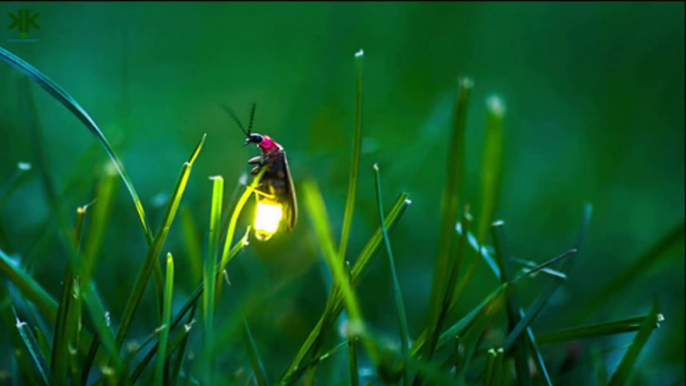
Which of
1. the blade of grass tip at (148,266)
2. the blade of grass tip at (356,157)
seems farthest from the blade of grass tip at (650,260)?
the blade of grass tip at (148,266)

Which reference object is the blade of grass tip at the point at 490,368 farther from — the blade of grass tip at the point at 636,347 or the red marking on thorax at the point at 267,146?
the red marking on thorax at the point at 267,146

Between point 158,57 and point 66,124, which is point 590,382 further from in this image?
point 158,57

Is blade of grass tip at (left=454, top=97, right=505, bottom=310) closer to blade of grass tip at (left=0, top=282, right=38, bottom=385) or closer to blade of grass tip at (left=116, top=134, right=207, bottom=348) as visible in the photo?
blade of grass tip at (left=116, top=134, right=207, bottom=348)

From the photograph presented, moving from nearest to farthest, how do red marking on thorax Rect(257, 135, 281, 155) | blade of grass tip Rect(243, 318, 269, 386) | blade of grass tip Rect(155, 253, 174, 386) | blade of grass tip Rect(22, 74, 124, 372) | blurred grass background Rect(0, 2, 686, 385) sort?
blade of grass tip Rect(22, 74, 124, 372)
blade of grass tip Rect(155, 253, 174, 386)
blade of grass tip Rect(243, 318, 269, 386)
red marking on thorax Rect(257, 135, 281, 155)
blurred grass background Rect(0, 2, 686, 385)

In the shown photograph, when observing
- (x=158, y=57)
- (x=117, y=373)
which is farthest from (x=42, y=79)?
(x=158, y=57)

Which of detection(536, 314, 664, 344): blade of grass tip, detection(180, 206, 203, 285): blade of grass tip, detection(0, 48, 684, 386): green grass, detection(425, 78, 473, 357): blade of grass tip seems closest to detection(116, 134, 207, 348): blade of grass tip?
detection(0, 48, 684, 386): green grass

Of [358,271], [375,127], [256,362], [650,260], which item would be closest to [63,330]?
[256,362]
